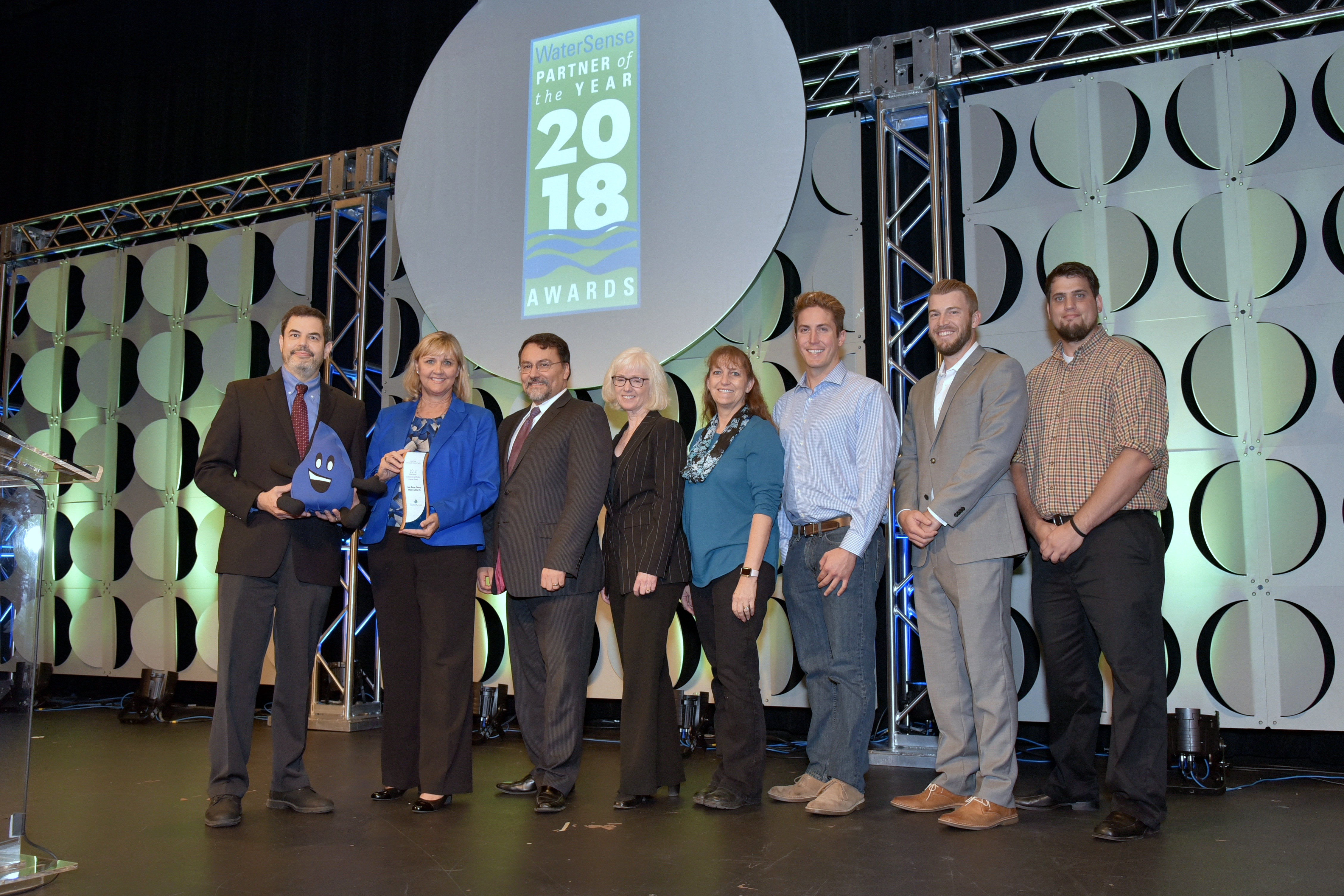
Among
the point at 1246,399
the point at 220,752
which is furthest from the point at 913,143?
the point at 220,752

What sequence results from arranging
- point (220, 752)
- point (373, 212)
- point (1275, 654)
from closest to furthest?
point (220, 752) → point (1275, 654) → point (373, 212)

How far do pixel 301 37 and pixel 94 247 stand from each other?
84.6 inches

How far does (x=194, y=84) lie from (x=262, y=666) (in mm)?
5368

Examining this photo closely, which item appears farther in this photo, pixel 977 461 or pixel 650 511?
pixel 650 511

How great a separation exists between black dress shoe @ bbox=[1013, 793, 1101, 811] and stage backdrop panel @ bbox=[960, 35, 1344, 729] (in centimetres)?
108

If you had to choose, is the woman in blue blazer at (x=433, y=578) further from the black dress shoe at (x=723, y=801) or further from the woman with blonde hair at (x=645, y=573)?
the black dress shoe at (x=723, y=801)

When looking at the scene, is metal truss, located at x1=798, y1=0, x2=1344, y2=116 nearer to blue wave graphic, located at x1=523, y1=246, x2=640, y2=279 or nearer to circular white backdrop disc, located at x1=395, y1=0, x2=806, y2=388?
circular white backdrop disc, located at x1=395, y1=0, x2=806, y2=388

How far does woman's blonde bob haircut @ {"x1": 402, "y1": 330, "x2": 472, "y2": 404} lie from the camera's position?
10.6 ft

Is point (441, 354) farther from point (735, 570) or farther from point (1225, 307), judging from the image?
point (1225, 307)

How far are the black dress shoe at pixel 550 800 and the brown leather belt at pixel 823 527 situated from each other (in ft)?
3.67

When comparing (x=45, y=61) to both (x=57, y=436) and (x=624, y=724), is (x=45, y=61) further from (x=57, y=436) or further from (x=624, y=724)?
(x=624, y=724)

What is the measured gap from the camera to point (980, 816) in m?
2.78

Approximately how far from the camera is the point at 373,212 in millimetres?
5598

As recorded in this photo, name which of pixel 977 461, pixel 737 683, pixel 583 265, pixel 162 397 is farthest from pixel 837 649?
pixel 162 397
